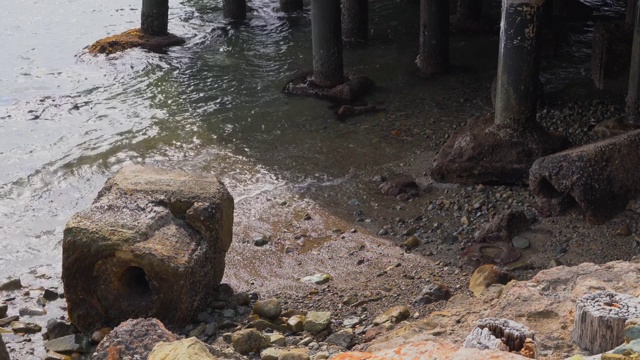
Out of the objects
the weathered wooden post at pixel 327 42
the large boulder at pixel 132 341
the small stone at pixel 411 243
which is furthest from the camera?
the weathered wooden post at pixel 327 42

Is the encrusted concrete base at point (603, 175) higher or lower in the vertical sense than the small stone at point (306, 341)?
higher

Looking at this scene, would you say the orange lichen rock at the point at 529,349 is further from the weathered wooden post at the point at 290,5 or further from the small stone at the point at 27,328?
the weathered wooden post at the point at 290,5

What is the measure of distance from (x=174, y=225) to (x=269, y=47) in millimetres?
8746

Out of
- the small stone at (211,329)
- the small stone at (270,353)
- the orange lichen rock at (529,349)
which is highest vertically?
the orange lichen rock at (529,349)

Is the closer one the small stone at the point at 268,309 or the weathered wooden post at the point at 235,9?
the small stone at the point at 268,309

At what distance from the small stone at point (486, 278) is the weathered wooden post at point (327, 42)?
5892 mm

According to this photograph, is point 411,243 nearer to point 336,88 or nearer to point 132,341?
point 132,341

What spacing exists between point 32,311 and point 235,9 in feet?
35.2

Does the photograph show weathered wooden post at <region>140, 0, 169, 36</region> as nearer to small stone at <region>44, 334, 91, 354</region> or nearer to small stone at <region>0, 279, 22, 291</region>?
small stone at <region>0, 279, 22, 291</region>

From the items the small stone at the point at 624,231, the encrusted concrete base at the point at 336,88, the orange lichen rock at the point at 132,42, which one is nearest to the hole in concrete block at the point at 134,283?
the small stone at the point at 624,231

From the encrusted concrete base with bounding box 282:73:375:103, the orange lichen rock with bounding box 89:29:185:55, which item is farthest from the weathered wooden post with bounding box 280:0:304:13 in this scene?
the encrusted concrete base with bounding box 282:73:375:103

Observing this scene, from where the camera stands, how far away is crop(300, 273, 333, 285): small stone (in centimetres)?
713

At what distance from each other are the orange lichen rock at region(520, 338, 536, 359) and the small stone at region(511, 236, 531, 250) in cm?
338

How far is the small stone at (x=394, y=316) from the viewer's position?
237 inches
